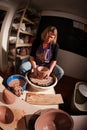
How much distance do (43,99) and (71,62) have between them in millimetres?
1130

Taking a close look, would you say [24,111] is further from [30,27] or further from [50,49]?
[30,27]

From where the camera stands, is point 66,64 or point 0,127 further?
point 66,64

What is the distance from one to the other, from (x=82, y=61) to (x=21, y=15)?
37.2 inches

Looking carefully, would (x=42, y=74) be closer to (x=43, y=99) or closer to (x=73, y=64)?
(x=43, y=99)

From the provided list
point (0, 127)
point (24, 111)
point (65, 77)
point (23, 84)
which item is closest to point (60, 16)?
point (65, 77)

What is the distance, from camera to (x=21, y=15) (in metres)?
2.79

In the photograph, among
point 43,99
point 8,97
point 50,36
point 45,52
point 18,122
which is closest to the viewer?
point 18,122

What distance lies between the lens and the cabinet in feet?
9.07

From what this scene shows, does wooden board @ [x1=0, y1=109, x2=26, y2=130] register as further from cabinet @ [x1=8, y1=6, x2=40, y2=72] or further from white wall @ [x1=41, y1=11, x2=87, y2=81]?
white wall @ [x1=41, y1=11, x2=87, y2=81]

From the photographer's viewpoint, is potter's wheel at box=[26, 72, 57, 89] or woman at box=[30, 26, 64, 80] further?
woman at box=[30, 26, 64, 80]

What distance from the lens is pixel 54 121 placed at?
1.71 metres

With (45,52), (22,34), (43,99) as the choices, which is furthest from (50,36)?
(43,99)

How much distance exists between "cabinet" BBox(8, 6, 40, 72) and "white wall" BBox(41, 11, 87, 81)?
0.16 metres

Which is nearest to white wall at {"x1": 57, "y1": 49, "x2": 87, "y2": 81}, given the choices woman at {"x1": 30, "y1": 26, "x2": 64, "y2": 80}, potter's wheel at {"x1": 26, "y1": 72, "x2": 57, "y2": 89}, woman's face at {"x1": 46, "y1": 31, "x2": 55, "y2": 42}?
woman at {"x1": 30, "y1": 26, "x2": 64, "y2": 80}
